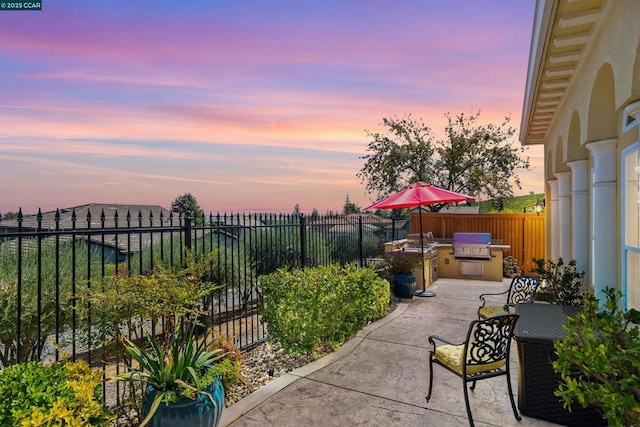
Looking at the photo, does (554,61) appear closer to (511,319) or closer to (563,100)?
(563,100)

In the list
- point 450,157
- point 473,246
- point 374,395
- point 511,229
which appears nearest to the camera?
point 374,395

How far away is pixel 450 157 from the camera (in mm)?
19578

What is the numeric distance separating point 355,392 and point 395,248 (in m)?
6.85

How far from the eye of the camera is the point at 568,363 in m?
2.02

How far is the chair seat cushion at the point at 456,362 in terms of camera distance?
128 inches

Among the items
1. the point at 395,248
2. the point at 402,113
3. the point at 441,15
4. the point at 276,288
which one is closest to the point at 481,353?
the point at 276,288

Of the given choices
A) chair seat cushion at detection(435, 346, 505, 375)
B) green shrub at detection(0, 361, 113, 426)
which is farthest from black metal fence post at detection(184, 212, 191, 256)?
chair seat cushion at detection(435, 346, 505, 375)

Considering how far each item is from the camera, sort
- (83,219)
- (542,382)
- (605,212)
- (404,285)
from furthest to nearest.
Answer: (83,219)
(404,285)
(605,212)
(542,382)

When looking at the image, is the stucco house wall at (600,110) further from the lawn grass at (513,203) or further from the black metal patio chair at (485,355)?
the lawn grass at (513,203)

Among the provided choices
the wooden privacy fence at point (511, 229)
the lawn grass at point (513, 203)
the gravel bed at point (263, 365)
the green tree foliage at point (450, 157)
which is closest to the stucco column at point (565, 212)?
the gravel bed at point (263, 365)

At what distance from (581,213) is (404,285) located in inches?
148

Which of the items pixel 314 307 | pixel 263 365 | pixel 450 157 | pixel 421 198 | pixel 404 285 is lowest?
pixel 263 365

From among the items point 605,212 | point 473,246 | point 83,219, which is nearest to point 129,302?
point 605,212

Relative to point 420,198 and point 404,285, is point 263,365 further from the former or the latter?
point 420,198
